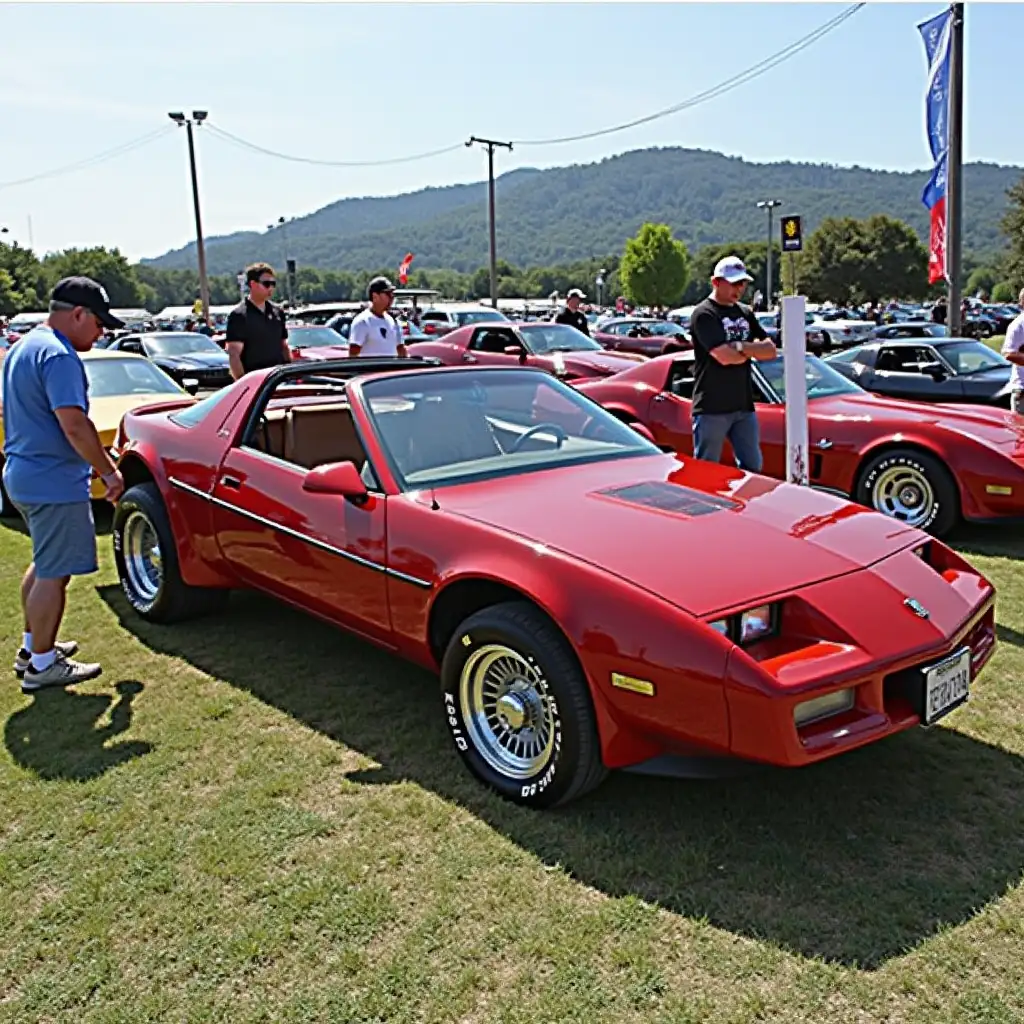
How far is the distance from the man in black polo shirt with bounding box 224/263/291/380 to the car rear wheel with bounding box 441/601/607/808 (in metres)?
4.37

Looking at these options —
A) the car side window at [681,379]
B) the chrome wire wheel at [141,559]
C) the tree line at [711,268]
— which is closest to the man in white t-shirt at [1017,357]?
the car side window at [681,379]

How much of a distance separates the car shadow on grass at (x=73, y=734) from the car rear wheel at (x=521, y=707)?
1355 mm

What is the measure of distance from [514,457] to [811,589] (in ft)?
4.77

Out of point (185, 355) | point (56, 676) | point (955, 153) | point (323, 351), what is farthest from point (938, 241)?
point (56, 676)

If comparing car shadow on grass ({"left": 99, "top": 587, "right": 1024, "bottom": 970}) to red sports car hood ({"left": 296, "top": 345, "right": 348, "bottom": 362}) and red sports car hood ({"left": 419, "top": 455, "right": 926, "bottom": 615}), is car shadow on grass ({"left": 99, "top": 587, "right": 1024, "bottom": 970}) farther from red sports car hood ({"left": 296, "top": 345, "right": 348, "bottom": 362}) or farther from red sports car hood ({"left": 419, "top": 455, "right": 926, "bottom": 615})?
red sports car hood ({"left": 296, "top": 345, "right": 348, "bottom": 362})

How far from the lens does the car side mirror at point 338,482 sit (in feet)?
12.1

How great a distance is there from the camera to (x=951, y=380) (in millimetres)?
10141

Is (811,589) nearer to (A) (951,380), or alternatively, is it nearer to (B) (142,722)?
(B) (142,722)

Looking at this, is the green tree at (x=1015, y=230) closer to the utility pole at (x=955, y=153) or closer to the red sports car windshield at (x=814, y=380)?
the utility pole at (x=955, y=153)

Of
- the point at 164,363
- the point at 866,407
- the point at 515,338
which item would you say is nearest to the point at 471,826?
the point at 866,407

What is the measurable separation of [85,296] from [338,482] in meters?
1.63

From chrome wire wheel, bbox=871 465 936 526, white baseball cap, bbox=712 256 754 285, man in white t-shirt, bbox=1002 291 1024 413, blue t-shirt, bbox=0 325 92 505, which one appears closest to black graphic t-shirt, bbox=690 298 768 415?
white baseball cap, bbox=712 256 754 285

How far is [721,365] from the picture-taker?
5820mm

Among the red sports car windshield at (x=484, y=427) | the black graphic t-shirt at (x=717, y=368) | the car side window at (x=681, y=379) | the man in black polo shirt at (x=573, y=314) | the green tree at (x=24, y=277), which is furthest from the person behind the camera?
the green tree at (x=24, y=277)
